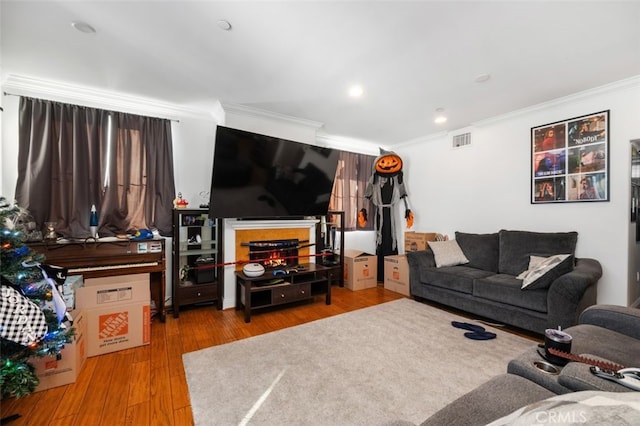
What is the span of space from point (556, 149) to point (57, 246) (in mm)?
5509

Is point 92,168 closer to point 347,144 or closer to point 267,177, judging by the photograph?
point 267,177

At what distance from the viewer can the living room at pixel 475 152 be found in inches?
107

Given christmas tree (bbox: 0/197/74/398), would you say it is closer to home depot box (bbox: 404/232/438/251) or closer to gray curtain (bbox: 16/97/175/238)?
gray curtain (bbox: 16/97/175/238)

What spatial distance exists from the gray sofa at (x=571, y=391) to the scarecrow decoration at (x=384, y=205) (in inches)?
119

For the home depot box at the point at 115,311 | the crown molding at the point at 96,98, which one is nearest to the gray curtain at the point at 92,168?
the crown molding at the point at 96,98

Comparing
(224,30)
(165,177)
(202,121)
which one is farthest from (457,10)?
(165,177)

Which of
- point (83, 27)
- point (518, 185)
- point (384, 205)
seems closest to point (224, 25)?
point (83, 27)

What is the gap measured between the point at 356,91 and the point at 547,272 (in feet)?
A: 8.66

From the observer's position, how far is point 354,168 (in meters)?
5.10

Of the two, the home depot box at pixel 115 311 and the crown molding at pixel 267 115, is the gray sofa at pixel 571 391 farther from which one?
the crown molding at pixel 267 115

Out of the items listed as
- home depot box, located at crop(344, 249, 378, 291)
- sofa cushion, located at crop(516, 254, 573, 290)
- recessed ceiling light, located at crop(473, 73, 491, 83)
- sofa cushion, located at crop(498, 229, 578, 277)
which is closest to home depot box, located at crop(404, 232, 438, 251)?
home depot box, located at crop(344, 249, 378, 291)

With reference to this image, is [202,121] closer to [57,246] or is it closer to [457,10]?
[57,246]

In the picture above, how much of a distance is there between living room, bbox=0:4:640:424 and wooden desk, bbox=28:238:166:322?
90 cm

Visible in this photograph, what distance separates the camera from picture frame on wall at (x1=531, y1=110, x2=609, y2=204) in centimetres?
290
